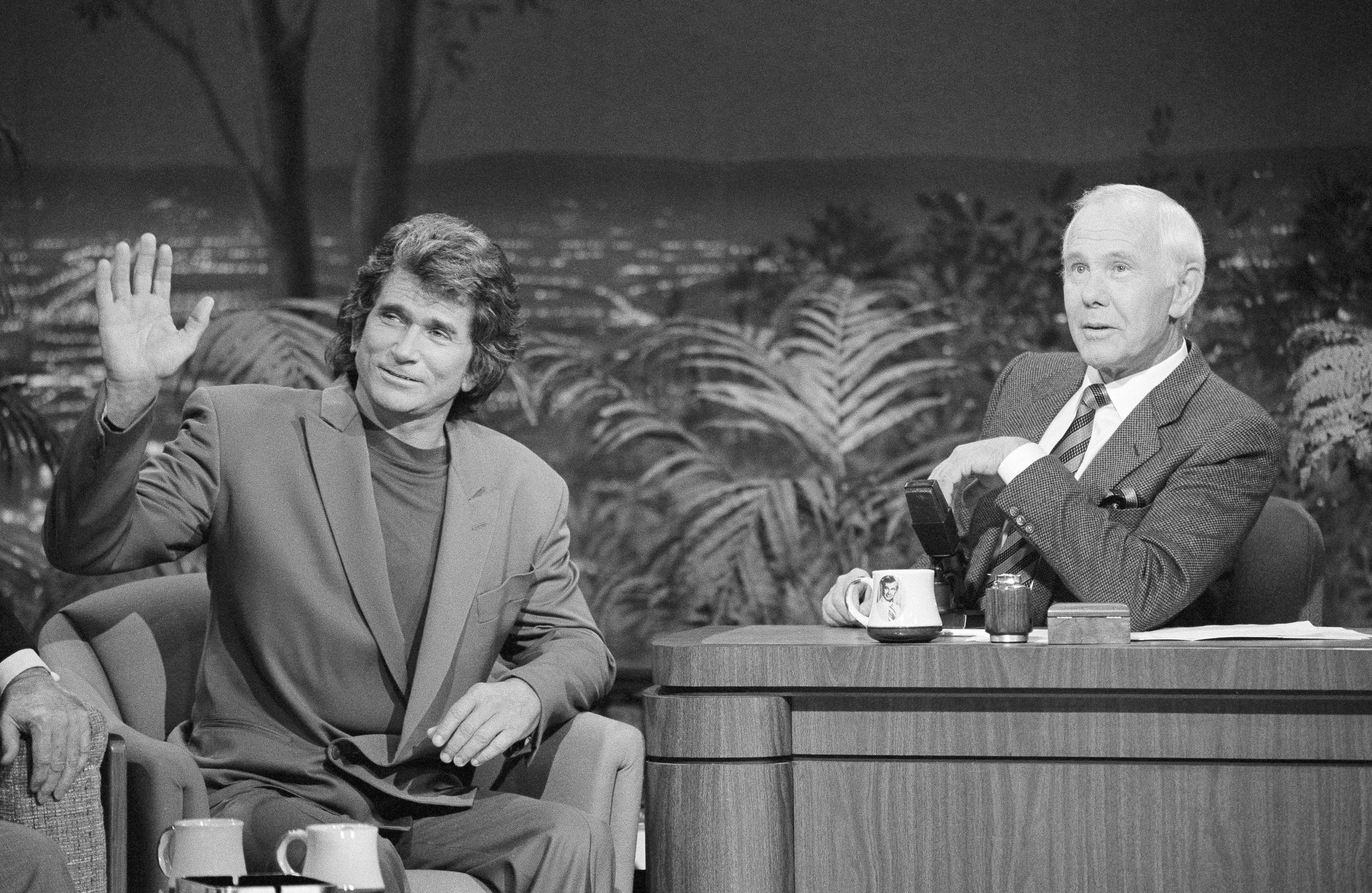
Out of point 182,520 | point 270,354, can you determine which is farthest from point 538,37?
point 182,520

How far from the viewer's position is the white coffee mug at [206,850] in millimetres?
2035

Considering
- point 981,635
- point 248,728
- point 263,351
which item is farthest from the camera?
point 263,351

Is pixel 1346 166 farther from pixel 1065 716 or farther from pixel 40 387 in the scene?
pixel 40 387

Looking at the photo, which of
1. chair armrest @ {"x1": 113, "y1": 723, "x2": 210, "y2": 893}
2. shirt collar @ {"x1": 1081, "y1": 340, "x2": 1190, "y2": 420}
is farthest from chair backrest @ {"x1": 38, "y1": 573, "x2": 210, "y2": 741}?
shirt collar @ {"x1": 1081, "y1": 340, "x2": 1190, "y2": 420}

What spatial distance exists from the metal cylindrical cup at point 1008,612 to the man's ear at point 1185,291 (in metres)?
0.86

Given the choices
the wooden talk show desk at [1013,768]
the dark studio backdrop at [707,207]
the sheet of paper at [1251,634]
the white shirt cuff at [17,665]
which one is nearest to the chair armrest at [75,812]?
the white shirt cuff at [17,665]

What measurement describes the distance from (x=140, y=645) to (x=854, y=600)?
1.39 meters

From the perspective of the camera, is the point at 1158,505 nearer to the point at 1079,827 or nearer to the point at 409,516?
the point at 1079,827

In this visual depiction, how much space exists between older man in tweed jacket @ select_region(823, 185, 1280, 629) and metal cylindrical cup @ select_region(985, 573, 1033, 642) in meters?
0.29

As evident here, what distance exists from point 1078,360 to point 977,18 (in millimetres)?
2587

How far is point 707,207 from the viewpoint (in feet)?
18.2

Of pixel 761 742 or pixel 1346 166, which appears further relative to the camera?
pixel 1346 166

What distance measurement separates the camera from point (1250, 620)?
3002 mm

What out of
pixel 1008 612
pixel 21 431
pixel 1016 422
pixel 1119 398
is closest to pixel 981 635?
pixel 1008 612
